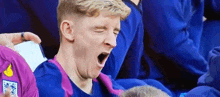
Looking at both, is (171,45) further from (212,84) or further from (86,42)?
(86,42)

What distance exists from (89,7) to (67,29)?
6 cm

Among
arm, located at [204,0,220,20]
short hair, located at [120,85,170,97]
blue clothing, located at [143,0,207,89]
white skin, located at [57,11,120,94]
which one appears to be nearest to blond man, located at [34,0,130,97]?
white skin, located at [57,11,120,94]

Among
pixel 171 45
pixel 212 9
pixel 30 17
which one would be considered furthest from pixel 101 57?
pixel 212 9

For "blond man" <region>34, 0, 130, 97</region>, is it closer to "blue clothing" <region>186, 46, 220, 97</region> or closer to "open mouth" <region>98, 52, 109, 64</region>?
"open mouth" <region>98, 52, 109, 64</region>

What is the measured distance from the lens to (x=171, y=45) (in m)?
1.42

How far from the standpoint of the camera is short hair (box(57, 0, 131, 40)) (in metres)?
0.82

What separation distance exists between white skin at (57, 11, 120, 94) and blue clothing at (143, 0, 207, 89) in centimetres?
56

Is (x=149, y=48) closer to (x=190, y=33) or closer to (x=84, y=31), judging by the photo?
(x=190, y=33)

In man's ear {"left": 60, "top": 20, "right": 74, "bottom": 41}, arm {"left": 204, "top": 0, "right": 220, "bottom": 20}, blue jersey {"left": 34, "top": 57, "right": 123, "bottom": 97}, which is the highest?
man's ear {"left": 60, "top": 20, "right": 74, "bottom": 41}

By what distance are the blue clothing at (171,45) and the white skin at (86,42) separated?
1.84 feet

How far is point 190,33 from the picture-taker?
160 centimetres

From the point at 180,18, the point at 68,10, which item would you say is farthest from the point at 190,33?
the point at 68,10

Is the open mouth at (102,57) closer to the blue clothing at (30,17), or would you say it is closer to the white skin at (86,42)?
the white skin at (86,42)

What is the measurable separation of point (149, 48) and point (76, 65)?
629 mm
